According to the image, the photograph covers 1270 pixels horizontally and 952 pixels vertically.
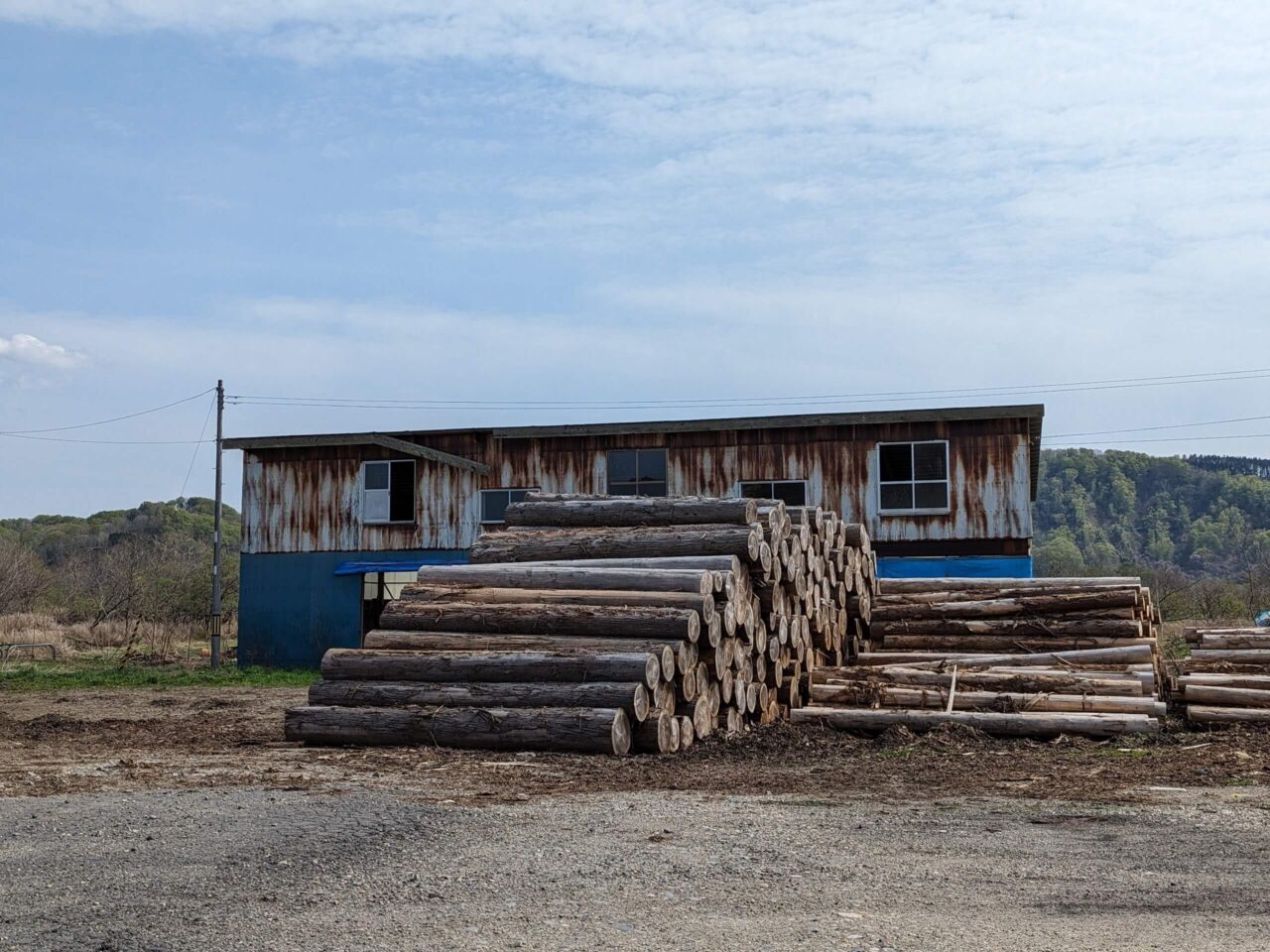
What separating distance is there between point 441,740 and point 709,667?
9.49 feet

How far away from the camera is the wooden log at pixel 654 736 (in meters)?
13.1

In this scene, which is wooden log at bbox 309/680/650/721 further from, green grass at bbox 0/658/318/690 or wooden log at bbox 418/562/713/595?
→ green grass at bbox 0/658/318/690

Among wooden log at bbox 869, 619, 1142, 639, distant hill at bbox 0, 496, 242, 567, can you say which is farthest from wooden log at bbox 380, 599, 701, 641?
distant hill at bbox 0, 496, 242, 567

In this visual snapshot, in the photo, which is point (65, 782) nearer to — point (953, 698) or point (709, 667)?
point (709, 667)

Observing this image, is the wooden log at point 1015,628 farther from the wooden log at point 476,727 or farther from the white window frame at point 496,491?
the white window frame at point 496,491

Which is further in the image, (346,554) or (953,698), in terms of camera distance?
(346,554)

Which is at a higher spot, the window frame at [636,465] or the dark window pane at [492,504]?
the window frame at [636,465]

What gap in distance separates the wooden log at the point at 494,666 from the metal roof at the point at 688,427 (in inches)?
676

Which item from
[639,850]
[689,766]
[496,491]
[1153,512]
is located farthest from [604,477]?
[1153,512]

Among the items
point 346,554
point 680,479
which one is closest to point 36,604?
point 346,554

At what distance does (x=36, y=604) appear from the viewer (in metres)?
48.9

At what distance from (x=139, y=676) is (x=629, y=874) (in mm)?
21180

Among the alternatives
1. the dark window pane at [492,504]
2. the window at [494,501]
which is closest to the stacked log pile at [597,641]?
the window at [494,501]

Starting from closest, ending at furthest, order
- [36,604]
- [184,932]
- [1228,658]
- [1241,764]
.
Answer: [184,932] → [1241,764] → [1228,658] → [36,604]
